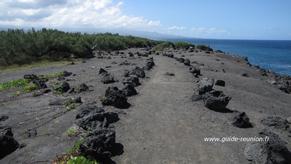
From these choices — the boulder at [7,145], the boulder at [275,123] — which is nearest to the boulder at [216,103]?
the boulder at [275,123]

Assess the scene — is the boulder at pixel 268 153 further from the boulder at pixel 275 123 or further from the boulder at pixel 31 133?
the boulder at pixel 31 133

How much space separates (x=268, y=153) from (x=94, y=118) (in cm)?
746

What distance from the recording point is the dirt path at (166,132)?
13586 millimetres

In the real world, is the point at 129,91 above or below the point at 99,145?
below

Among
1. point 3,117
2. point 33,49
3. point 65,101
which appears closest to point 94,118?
point 3,117

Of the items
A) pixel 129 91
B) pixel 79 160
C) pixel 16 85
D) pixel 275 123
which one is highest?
pixel 79 160

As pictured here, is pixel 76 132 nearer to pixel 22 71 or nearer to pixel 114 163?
pixel 114 163

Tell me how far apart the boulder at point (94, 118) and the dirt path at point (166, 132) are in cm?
61

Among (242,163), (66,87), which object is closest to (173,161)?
(242,163)

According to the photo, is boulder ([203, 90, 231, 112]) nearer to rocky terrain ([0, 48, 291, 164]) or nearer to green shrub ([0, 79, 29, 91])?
rocky terrain ([0, 48, 291, 164])

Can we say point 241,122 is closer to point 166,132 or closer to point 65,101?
point 166,132

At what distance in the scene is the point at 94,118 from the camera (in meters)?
16.8

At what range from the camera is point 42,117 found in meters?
19.0

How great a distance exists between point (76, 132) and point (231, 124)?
23.5 ft
